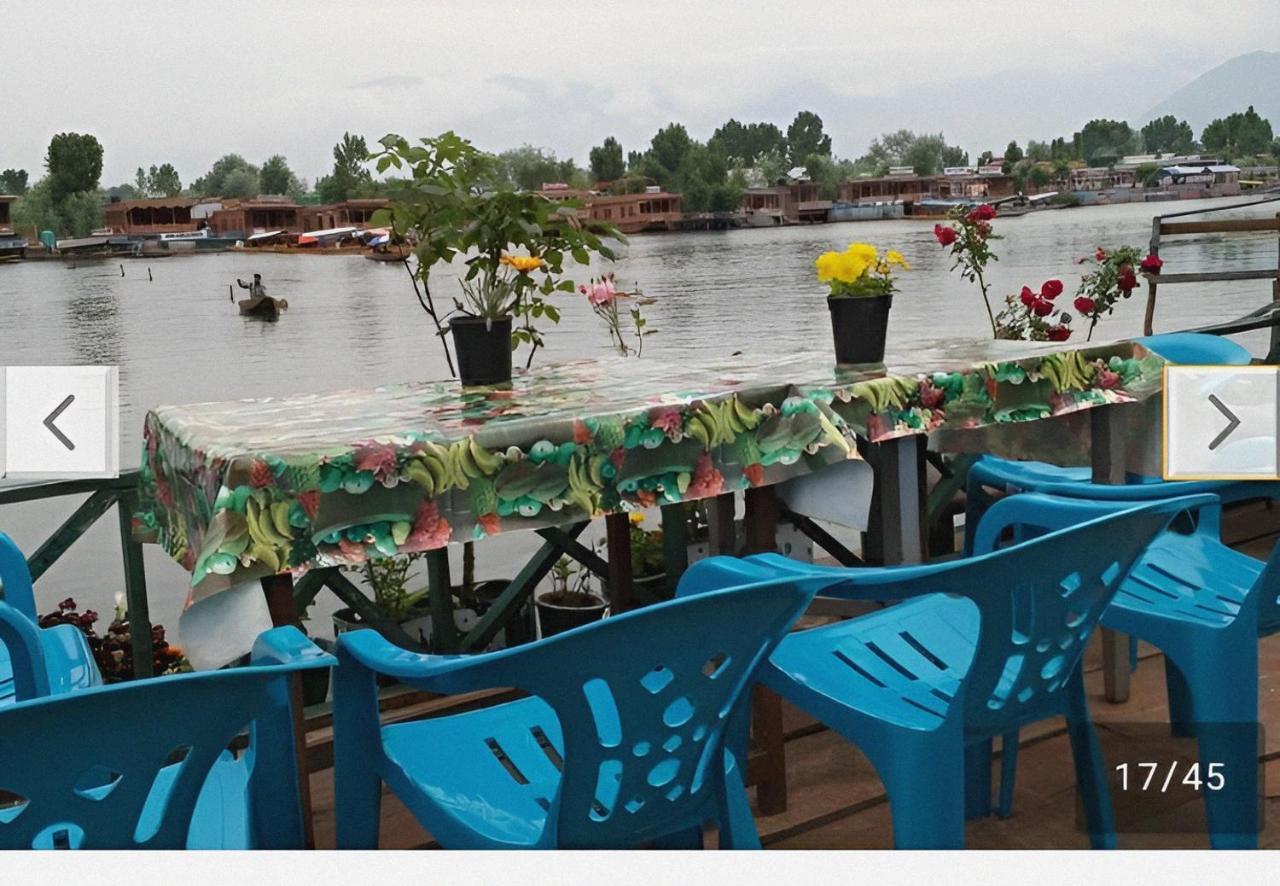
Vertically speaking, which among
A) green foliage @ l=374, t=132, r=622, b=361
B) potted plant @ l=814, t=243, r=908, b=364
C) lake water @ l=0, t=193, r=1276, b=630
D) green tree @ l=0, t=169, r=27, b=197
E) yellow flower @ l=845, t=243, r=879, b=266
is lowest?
lake water @ l=0, t=193, r=1276, b=630

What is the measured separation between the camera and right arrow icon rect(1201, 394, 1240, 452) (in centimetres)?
245

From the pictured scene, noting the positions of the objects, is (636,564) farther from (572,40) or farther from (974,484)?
(572,40)

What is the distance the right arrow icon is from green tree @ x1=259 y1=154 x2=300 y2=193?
6553 millimetres

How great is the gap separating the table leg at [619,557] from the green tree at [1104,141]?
722 cm

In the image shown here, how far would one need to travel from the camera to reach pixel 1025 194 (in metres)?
7.79

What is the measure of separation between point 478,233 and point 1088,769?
4.07 ft

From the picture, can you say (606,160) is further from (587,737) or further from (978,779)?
(587,737)

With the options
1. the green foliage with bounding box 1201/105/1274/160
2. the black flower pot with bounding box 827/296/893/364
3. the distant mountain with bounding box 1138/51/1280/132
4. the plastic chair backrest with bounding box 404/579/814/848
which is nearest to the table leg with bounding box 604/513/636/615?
the black flower pot with bounding box 827/296/893/364

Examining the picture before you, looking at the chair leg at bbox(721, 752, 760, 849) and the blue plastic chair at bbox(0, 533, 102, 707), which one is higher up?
the blue plastic chair at bbox(0, 533, 102, 707)

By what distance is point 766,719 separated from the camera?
2.02 meters

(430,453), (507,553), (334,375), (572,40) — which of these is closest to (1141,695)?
(430,453)

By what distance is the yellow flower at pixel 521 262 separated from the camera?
88.5 inches

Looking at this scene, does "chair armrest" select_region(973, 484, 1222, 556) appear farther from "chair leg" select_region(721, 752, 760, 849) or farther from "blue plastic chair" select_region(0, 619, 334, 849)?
"blue plastic chair" select_region(0, 619, 334, 849)

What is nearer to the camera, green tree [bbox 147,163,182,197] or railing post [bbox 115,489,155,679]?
railing post [bbox 115,489,155,679]
